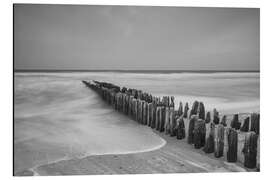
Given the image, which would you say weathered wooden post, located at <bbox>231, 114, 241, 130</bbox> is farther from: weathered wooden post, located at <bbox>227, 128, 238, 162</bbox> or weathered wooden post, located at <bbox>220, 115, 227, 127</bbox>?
weathered wooden post, located at <bbox>227, 128, 238, 162</bbox>

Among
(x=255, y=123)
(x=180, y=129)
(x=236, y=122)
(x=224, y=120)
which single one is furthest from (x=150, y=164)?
(x=255, y=123)

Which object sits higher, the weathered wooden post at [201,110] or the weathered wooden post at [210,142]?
the weathered wooden post at [201,110]

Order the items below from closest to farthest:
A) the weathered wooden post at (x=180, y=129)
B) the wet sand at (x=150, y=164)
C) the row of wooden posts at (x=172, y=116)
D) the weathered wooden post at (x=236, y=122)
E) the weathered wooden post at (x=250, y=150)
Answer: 1. the weathered wooden post at (x=250, y=150)
2. the wet sand at (x=150, y=164)
3. the row of wooden posts at (x=172, y=116)
4. the weathered wooden post at (x=180, y=129)
5. the weathered wooden post at (x=236, y=122)

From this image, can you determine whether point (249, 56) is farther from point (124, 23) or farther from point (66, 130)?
point (66, 130)

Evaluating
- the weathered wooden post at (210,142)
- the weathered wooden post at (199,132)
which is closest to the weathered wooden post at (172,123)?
the weathered wooden post at (199,132)

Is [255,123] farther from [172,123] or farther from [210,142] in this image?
[172,123]

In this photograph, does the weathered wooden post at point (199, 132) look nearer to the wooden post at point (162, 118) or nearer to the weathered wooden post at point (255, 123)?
the wooden post at point (162, 118)
